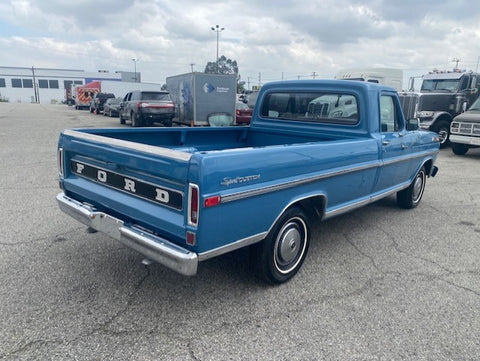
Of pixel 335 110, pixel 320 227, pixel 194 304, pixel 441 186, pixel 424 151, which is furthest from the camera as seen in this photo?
pixel 441 186

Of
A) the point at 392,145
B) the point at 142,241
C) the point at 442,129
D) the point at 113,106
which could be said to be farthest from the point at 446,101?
the point at 113,106

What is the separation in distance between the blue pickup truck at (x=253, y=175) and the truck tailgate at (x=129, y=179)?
0.03 feet

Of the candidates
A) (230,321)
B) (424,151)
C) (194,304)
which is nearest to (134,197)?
(194,304)

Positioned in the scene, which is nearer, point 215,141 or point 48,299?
point 48,299

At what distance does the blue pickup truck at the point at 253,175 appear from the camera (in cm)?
260

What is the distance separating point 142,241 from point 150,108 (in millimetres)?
15306

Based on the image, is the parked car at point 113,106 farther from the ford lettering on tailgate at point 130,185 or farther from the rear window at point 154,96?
the ford lettering on tailgate at point 130,185

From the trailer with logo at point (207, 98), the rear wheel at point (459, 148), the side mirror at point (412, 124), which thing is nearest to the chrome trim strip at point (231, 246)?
the side mirror at point (412, 124)

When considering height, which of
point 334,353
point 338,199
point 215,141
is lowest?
point 334,353

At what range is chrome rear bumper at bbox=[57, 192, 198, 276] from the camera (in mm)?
2543

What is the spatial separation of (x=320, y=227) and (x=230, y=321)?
96.2 inches

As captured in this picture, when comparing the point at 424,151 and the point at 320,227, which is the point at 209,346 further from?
the point at 424,151

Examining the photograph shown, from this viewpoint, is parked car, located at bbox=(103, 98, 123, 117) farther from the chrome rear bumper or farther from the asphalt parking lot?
the chrome rear bumper

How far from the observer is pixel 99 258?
386 cm
